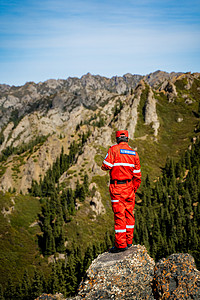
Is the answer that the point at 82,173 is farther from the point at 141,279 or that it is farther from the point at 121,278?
the point at 141,279

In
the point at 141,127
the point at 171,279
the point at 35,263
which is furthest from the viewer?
the point at 141,127

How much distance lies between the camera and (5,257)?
2601 inches

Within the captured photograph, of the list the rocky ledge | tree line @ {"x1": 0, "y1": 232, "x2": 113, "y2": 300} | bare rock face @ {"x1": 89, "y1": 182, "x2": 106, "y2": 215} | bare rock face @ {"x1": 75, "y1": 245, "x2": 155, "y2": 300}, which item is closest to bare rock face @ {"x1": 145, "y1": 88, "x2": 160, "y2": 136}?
bare rock face @ {"x1": 89, "y1": 182, "x2": 106, "y2": 215}

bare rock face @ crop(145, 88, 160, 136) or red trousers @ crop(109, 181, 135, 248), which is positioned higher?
bare rock face @ crop(145, 88, 160, 136)

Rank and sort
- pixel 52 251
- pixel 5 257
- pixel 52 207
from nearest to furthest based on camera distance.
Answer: pixel 5 257, pixel 52 251, pixel 52 207

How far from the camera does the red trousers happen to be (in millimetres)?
11832

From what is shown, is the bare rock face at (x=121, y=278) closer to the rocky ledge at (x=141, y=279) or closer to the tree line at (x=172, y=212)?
the rocky ledge at (x=141, y=279)

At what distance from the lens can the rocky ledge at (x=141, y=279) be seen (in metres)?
9.16

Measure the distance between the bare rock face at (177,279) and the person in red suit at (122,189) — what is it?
228cm

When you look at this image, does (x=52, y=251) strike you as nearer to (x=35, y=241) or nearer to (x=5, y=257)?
(x=35, y=241)

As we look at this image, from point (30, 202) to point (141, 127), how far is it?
9821cm

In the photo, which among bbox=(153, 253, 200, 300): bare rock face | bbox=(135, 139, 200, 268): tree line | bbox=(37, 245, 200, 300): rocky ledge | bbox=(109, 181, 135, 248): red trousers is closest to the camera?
bbox=(153, 253, 200, 300): bare rock face

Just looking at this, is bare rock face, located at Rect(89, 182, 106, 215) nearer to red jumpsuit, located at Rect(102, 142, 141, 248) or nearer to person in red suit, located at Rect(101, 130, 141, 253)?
person in red suit, located at Rect(101, 130, 141, 253)

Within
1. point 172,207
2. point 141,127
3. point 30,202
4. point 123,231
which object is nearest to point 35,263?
point 30,202
